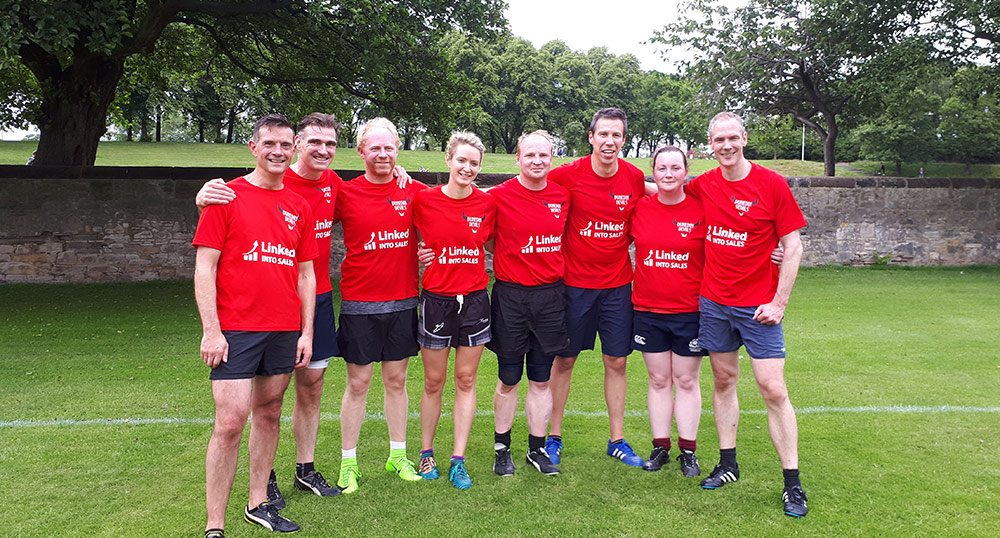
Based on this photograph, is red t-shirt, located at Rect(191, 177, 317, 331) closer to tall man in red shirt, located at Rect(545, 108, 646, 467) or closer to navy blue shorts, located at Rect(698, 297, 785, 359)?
tall man in red shirt, located at Rect(545, 108, 646, 467)

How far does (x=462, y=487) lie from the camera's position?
13.6 feet

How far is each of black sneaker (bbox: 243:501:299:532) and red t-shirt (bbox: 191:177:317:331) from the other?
0.99 metres

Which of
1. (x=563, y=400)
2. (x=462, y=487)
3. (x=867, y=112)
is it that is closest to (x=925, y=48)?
(x=867, y=112)

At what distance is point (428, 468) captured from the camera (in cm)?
431

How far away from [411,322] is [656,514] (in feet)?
5.74

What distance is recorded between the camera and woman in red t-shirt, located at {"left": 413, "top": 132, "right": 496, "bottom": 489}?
4.16 m

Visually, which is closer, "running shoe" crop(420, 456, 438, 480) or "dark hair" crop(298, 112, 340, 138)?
"dark hair" crop(298, 112, 340, 138)

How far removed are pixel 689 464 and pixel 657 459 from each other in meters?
0.20

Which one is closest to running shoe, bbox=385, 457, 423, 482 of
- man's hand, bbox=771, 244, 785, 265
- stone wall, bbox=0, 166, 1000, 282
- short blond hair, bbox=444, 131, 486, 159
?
short blond hair, bbox=444, 131, 486, 159

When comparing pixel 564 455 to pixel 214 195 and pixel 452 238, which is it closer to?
pixel 452 238

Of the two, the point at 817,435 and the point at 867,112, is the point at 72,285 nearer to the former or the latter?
the point at 817,435

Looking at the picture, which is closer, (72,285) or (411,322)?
(411,322)

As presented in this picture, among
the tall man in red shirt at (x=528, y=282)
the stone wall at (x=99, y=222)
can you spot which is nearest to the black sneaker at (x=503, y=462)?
the tall man in red shirt at (x=528, y=282)

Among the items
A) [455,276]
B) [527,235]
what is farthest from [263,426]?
[527,235]
